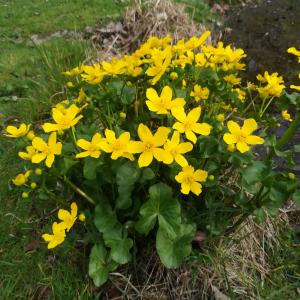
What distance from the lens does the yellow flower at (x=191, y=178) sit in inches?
70.9

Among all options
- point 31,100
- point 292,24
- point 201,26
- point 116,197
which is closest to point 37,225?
point 116,197

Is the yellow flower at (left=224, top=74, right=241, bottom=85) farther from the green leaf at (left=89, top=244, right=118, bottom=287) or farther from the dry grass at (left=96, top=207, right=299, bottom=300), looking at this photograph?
the green leaf at (left=89, top=244, right=118, bottom=287)

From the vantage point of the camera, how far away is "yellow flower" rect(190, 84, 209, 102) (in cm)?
220

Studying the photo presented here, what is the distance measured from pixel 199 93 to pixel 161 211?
67 centimetres

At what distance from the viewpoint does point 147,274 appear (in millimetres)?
2219

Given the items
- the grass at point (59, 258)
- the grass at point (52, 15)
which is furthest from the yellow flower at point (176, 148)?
the grass at point (52, 15)

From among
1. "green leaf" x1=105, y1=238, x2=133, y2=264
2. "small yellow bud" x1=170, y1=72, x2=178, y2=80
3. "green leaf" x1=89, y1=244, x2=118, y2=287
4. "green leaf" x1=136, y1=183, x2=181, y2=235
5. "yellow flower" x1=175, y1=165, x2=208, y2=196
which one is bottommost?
"green leaf" x1=89, y1=244, x2=118, y2=287

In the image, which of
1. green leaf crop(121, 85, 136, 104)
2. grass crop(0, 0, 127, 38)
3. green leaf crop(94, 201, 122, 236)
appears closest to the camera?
green leaf crop(94, 201, 122, 236)

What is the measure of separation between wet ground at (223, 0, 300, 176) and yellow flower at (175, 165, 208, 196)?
53.5 inches

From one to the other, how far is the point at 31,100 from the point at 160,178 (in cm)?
217

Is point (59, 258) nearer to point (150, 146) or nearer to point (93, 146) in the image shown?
point (93, 146)

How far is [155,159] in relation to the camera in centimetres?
186

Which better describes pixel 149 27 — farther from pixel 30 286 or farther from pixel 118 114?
pixel 30 286

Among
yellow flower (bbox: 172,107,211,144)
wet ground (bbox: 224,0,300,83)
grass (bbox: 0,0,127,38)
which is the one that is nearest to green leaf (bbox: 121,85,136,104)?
yellow flower (bbox: 172,107,211,144)
